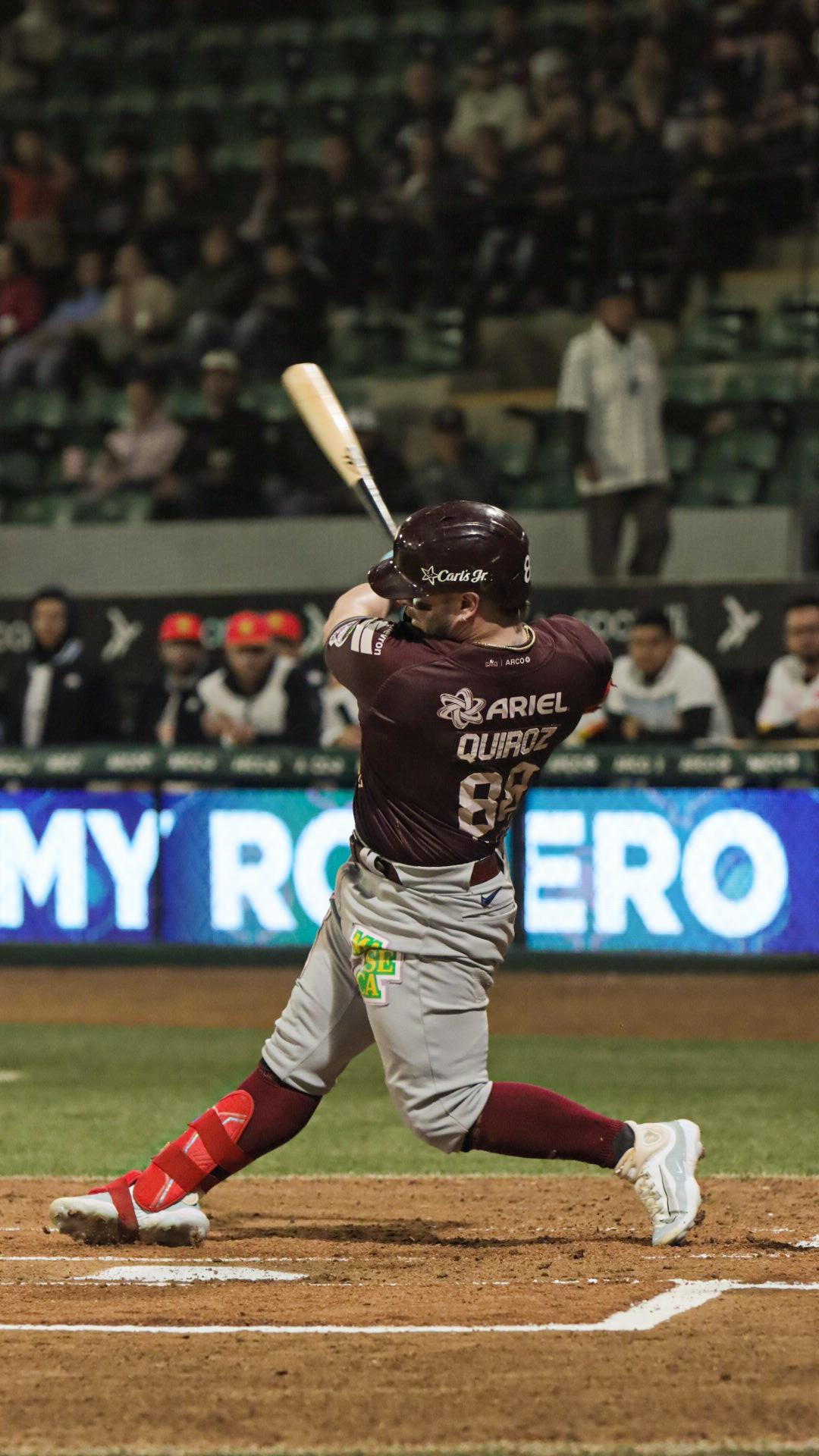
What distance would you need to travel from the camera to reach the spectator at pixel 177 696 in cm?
1166

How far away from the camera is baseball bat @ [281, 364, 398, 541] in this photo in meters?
5.53

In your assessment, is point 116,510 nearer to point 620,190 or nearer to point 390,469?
point 390,469

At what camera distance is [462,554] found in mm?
4523

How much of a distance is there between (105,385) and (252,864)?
5.97m

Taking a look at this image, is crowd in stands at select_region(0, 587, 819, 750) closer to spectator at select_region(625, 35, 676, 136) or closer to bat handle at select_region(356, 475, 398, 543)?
spectator at select_region(625, 35, 676, 136)

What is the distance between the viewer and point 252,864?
1103 cm

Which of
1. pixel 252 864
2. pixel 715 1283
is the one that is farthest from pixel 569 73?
pixel 715 1283

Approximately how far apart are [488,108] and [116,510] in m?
4.00

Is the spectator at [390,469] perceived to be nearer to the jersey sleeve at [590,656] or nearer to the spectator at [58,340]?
the spectator at [58,340]

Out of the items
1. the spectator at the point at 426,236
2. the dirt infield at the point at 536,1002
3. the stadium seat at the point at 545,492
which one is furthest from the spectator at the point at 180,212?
the dirt infield at the point at 536,1002

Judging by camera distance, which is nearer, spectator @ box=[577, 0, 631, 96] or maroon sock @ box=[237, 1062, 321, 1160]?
maroon sock @ box=[237, 1062, 321, 1160]

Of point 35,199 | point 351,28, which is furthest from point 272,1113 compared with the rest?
point 351,28

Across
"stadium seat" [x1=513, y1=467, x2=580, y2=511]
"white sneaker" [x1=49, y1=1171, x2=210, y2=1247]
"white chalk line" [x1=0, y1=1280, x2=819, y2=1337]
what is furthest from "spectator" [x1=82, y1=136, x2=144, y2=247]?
"white chalk line" [x1=0, y1=1280, x2=819, y2=1337]

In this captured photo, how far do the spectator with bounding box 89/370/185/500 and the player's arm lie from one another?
9.81 meters
